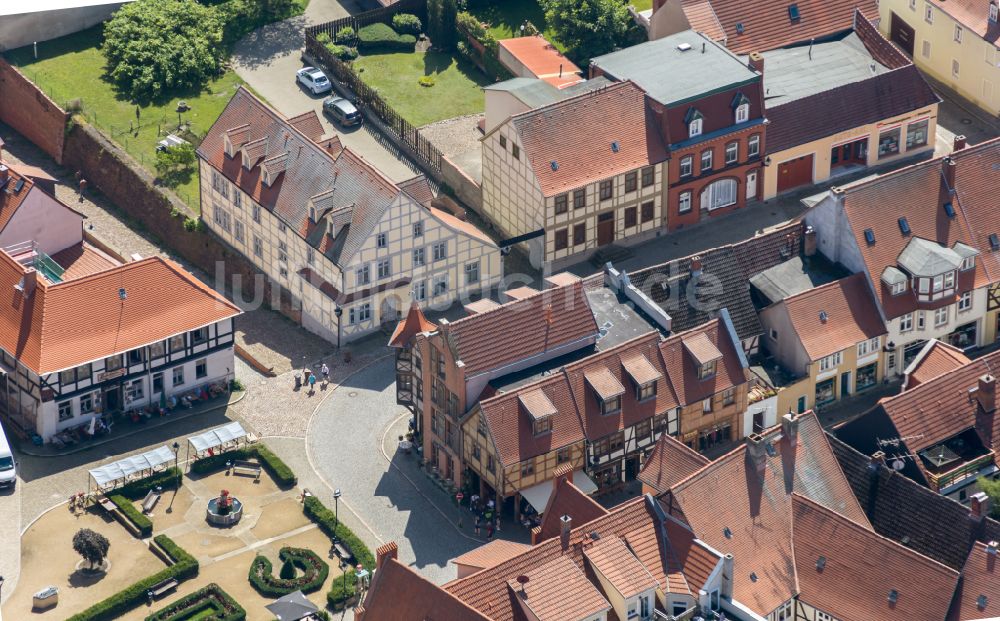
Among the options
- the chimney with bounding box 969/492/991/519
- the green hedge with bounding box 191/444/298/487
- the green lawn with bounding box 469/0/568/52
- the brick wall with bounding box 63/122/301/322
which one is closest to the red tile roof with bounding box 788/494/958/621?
the chimney with bounding box 969/492/991/519

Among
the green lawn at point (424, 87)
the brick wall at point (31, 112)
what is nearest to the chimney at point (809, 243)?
the green lawn at point (424, 87)

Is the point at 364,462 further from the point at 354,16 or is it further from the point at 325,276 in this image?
the point at 354,16

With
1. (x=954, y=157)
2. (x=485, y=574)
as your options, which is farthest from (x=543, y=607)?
(x=954, y=157)

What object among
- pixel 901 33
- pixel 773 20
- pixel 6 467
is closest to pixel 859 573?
pixel 6 467

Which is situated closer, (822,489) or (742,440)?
(822,489)

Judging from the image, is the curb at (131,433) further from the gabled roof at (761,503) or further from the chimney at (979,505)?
the chimney at (979,505)

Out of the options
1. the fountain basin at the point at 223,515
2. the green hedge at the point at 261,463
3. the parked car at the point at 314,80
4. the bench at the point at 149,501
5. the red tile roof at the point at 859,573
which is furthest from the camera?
the parked car at the point at 314,80
